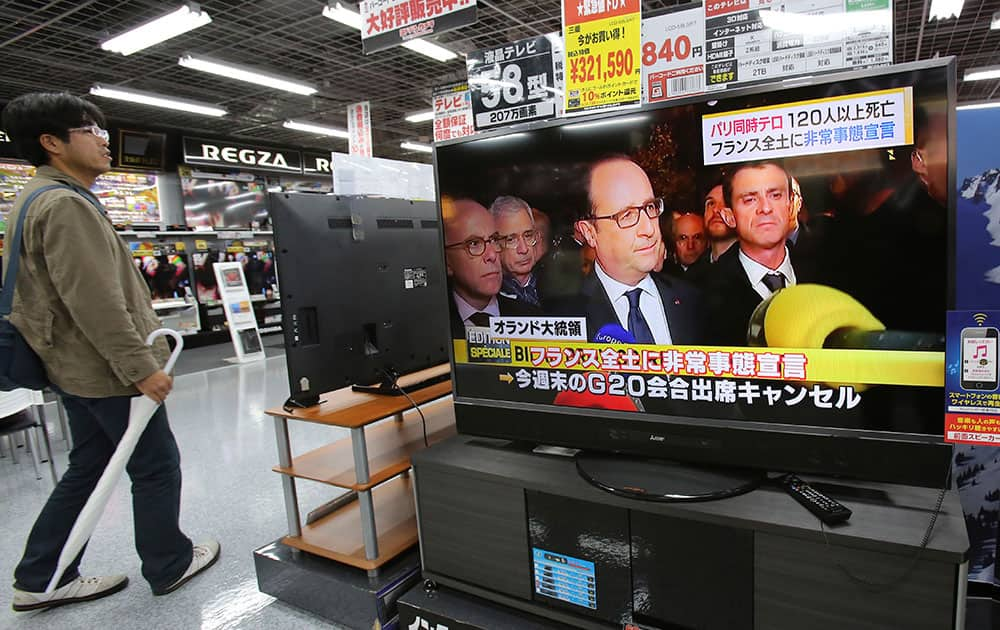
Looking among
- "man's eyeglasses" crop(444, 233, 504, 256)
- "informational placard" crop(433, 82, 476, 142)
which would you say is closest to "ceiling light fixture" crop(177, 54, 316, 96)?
"informational placard" crop(433, 82, 476, 142)

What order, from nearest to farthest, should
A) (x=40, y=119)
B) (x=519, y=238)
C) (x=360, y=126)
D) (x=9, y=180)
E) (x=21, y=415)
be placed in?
(x=519, y=238) → (x=40, y=119) → (x=21, y=415) → (x=9, y=180) → (x=360, y=126)

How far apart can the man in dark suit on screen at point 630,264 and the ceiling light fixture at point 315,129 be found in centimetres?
847

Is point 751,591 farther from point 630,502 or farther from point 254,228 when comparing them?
point 254,228

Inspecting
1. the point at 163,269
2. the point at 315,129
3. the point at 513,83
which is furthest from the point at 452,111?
the point at 163,269

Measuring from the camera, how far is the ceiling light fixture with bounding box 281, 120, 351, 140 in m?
9.27

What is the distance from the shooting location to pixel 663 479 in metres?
1.54

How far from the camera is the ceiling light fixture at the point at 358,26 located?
493 centimetres

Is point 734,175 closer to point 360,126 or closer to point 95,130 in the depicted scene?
point 95,130

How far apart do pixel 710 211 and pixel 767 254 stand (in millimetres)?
178

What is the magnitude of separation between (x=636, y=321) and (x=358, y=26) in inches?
199

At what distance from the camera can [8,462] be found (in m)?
3.84

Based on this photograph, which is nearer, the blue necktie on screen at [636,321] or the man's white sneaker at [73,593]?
the blue necktie on screen at [636,321]

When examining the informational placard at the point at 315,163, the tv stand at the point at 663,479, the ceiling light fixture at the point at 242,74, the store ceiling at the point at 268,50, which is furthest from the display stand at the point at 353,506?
the informational placard at the point at 315,163

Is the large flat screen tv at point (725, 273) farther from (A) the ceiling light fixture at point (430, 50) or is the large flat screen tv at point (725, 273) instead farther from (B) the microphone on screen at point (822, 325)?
(A) the ceiling light fixture at point (430, 50)
